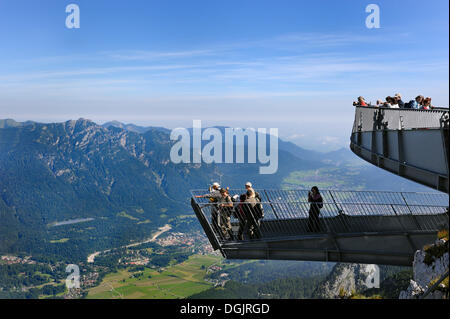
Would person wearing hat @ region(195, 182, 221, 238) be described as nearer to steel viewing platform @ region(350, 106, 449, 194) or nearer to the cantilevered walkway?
the cantilevered walkway

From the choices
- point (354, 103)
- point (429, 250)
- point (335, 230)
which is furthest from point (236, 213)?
point (354, 103)

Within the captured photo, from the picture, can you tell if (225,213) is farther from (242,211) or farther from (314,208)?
(314,208)

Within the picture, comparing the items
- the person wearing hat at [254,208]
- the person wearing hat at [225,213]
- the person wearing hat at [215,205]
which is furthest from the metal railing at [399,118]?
the person wearing hat at [215,205]

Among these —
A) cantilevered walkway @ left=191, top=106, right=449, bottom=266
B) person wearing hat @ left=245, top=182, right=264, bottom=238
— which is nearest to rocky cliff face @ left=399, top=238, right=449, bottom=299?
cantilevered walkway @ left=191, top=106, right=449, bottom=266

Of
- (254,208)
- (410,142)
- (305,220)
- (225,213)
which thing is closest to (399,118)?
(410,142)
